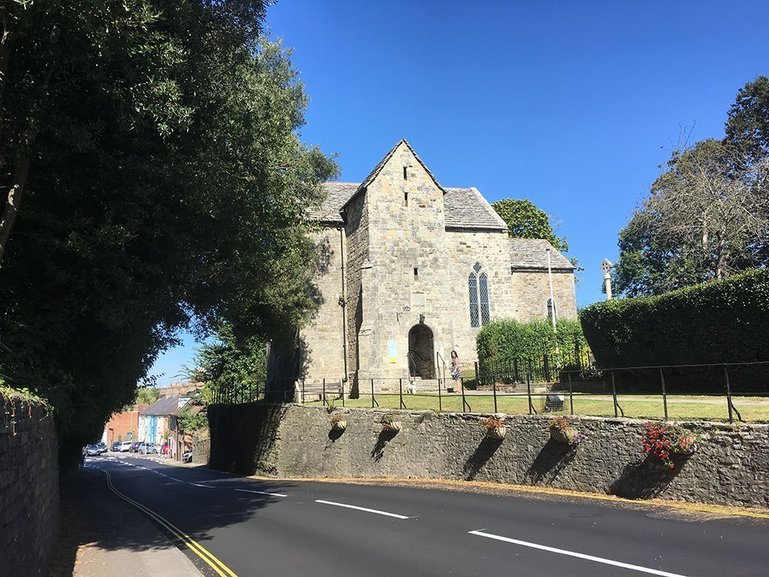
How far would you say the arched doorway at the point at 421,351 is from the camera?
29859 millimetres

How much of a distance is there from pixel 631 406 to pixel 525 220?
42.9 meters

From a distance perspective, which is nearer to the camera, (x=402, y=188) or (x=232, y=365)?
(x=402, y=188)

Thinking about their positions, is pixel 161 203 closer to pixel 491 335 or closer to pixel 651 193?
pixel 491 335

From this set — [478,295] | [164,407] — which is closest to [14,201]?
[478,295]

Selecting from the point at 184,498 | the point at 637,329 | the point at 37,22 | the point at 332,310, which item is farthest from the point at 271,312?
the point at 37,22

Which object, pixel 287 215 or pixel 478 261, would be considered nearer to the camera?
pixel 287 215

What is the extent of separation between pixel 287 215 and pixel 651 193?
61.8 ft

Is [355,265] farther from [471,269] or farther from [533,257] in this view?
[533,257]

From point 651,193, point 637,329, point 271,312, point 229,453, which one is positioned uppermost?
point 651,193

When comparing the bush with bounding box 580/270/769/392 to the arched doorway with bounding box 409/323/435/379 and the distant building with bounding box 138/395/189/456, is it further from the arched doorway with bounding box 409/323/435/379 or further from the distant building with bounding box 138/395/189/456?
the distant building with bounding box 138/395/189/456

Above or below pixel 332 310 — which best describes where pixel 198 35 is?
above

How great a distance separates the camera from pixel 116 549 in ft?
31.9

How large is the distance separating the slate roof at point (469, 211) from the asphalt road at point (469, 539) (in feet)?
71.1

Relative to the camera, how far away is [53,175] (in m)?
9.87
